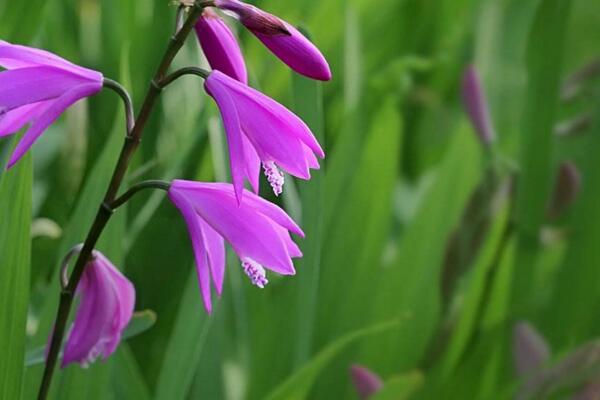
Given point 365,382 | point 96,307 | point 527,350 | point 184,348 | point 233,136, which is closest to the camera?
point 233,136

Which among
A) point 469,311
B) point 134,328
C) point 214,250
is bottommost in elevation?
point 469,311

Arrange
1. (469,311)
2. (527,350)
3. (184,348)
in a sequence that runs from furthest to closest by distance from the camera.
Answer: (469,311)
(527,350)
(184,348)

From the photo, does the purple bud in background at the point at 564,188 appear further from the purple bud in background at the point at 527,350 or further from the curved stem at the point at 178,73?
the curved stem at the point at 178,73

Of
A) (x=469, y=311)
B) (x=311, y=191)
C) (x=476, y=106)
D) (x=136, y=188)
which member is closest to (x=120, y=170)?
(x=136, y=188)

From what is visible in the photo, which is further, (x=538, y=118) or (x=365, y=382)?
(x=538, y=118)

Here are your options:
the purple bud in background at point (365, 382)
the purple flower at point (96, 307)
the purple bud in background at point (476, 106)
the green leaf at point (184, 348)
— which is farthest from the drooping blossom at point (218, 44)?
the purple bud in background at point (476, 106)

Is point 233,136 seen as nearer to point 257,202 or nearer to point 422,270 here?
point 257,202

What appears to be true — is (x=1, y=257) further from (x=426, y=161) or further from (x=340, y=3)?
(x=426, y=161)
